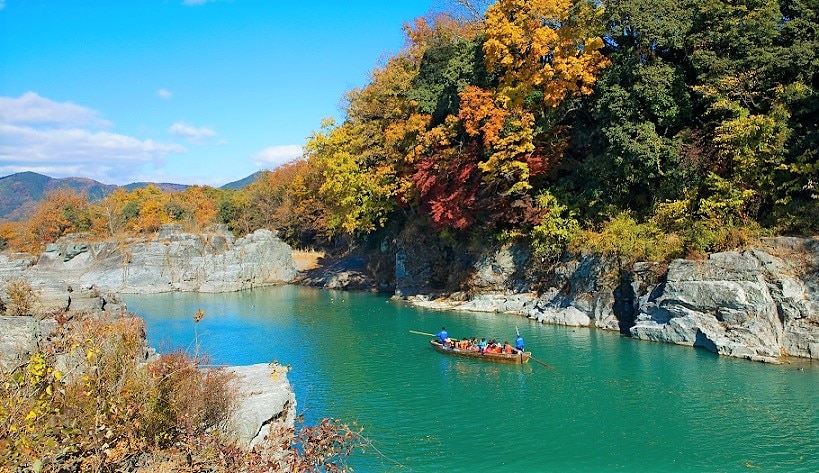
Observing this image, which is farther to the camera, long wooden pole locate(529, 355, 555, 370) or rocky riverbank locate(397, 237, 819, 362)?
long wooden pole locate(529, 355, 555, 370)

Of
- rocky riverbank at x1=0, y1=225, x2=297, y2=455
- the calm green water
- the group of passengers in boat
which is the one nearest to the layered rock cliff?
rocky riverbank at x1=0, y1=225, x2=297, y2=455

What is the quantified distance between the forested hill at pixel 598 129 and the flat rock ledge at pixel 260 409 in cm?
2140

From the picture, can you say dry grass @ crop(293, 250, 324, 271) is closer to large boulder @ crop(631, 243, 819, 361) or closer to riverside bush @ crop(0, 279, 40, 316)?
large boulder @ crop(631, 243, 819, 361)

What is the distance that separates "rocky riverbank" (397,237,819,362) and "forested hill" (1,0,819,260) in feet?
4.27

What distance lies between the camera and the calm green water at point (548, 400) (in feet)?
55.4

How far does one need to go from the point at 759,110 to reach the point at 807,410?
16.2 meters

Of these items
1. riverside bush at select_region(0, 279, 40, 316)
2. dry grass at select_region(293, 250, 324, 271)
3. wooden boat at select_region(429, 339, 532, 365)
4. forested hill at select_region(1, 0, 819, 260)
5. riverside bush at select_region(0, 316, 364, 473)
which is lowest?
wooden boat at select_region(429, 339, 532, 365)

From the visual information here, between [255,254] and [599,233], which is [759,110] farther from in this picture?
[255,254]

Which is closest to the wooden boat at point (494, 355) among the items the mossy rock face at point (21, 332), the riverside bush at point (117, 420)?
the riverside bush at point (117, 420)

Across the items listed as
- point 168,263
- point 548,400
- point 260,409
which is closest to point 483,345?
point 548,400

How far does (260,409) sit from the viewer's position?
642 inches

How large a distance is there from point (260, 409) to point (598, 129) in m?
26.2

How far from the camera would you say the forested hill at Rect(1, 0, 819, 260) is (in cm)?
2852

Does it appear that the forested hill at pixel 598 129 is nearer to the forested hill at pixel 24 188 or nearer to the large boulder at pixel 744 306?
the large boulder at pixel 744 306
